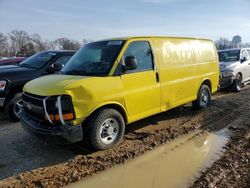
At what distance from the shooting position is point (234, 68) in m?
10.9

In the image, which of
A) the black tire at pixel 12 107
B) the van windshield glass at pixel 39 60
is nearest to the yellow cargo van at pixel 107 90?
the black tire at pixel 12 107

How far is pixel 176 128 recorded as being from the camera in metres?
6.29

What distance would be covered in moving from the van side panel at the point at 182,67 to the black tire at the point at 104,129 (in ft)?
4.71

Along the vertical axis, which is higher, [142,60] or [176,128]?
[142,60]

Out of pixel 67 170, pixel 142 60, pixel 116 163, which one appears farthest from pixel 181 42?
pixel 67 170

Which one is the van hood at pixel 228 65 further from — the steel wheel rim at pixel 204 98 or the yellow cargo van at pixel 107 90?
the yellow cargo van at pixel 107 90

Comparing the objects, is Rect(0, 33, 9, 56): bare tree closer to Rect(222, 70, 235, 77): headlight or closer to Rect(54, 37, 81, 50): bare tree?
Rect(54, 37, 81, 50): bare tree

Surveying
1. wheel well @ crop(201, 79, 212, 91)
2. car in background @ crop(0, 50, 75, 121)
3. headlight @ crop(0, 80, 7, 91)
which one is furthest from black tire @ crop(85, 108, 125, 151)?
wheel well @ crop(201, 79, 212, 91)

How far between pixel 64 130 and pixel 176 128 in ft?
9.27

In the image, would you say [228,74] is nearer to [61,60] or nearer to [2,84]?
[61,60]

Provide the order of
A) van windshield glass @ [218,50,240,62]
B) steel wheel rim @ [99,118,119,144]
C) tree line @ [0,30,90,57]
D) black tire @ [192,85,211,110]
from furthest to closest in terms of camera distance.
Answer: tree line @ [0,30,90,57] < van windshield glass @ [218,50,240,62] < black tire @ [192,85,211,110] < steel wheel rim @ [99,118,119,144]

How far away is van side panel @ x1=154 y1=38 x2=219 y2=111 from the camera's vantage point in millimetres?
6141

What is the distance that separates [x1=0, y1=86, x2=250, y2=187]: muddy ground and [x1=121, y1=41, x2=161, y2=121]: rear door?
61 centimetres

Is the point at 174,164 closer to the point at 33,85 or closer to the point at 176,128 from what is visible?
the point at 176,128
